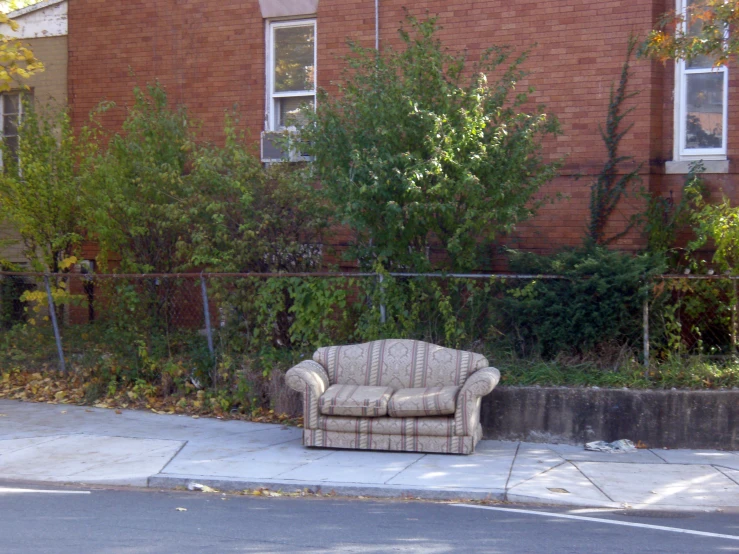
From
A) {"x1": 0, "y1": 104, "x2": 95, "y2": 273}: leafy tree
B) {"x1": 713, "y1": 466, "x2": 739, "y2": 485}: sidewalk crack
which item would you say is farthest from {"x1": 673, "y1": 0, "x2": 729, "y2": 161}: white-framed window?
{"x1": 0, "y1": 104, "x2": 95, "y2": 273}: leafy tree

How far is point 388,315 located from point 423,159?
1.92m

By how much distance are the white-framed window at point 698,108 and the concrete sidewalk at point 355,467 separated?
4617 millimetres

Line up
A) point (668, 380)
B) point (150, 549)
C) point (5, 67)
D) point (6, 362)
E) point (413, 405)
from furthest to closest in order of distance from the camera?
point (6, 362)
point (5, 67)
point (668, 380)
point (413, 405)
point (150, 549)

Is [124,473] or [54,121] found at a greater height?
[54,121]

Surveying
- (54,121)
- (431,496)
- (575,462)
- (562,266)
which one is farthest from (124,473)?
(54,121)

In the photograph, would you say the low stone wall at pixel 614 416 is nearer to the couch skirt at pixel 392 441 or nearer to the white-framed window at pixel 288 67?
the couch skirt at pixel 392 441

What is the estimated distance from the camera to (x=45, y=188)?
12.5 meters

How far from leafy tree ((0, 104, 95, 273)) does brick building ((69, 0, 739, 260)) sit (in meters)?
1.84

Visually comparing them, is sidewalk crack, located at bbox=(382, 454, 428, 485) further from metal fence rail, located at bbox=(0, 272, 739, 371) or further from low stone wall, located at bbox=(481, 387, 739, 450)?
metal fence rail, located at bbox=(0, 272, 739, 371)

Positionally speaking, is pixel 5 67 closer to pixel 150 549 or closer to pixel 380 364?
pixel 380 364

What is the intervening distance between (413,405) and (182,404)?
3674mm

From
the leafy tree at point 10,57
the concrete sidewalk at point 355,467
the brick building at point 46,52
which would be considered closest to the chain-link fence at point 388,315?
the concrete sidewalk at point 355,467

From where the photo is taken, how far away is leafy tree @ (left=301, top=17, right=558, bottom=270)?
9367mm

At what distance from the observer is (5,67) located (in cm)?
1167
